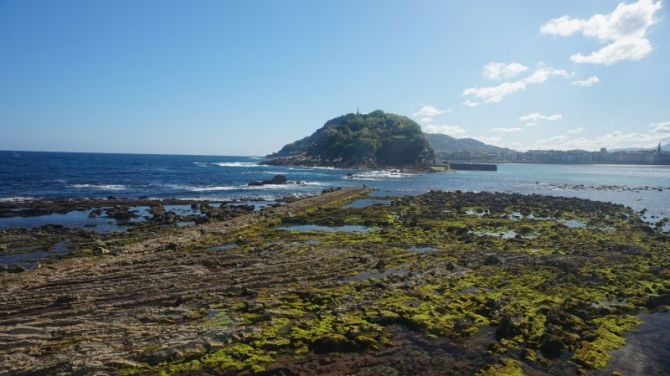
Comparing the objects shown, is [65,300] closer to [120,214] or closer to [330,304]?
[330,304]

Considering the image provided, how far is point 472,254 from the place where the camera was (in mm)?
25344

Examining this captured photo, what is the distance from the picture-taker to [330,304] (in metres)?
16.0

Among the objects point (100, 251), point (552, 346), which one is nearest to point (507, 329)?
point (552, 346)

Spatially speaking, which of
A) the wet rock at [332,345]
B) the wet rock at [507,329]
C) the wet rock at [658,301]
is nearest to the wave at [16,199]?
the wet rock at [332,345]

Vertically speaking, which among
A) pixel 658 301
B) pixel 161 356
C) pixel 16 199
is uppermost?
pixel 16 199

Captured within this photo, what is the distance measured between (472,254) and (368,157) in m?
150

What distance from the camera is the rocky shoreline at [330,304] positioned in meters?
11.8

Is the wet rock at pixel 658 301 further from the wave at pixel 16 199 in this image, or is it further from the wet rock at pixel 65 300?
the wave at pixel 16 199

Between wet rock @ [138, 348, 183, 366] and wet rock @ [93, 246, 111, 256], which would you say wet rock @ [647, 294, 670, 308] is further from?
wet rock @ [93, 246, 111, 256]

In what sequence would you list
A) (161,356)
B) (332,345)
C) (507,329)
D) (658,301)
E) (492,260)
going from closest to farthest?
(161,356), (332,345), (507,329), (658,301), (492,260)

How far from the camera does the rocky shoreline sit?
1176cm

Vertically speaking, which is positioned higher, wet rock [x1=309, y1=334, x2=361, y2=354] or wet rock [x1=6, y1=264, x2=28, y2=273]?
wet rock [x1=6, y1=264, x2=28, y2=273]

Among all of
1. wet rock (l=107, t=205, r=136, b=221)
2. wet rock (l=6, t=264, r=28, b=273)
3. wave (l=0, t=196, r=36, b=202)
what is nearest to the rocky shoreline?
wet rock (l=6, t=264, r=28, b=273)

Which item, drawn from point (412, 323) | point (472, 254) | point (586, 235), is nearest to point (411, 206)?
point (586, 235)
